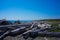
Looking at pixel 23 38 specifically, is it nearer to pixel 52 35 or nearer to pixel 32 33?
pixel 32 33

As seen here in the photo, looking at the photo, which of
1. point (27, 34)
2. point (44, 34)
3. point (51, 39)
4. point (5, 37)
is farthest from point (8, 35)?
point (51, 39)

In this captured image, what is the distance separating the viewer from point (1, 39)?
8266 millimetres

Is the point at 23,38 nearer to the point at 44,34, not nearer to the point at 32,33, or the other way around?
the point at 32,33

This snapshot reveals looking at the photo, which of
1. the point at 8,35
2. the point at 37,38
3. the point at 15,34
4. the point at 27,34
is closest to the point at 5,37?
the point at 8,35

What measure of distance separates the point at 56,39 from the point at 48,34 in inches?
39.4

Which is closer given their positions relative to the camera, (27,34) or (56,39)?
(56,39)

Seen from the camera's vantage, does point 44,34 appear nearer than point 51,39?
No

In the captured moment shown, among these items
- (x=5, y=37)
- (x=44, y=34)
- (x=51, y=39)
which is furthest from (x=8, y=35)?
(x=51, y=39)

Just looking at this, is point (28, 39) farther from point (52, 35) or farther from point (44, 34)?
point (52, 35)

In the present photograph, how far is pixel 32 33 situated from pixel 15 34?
1.87 m

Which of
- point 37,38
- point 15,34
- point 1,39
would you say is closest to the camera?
point 1,39

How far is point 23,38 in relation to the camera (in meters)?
8.70

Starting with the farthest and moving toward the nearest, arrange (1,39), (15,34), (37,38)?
(15,34) < (37,38) < (1,39)

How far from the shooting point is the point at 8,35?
9.38 m
